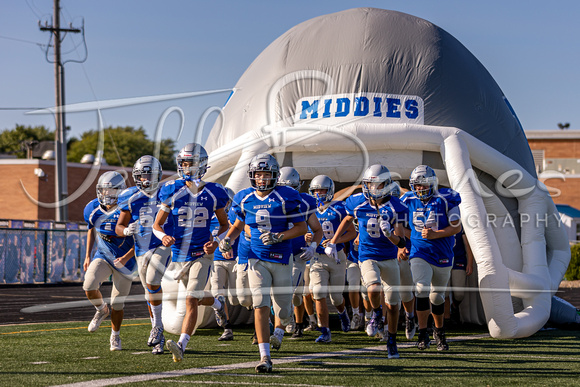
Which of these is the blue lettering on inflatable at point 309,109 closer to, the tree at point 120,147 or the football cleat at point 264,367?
the football cleat at point 264,367

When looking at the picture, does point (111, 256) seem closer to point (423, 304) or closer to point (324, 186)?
point (324, 186)

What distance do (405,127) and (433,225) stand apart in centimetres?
309

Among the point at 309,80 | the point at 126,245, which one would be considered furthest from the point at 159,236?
the point at 309,80

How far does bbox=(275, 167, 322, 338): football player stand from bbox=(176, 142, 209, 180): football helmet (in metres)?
1.08

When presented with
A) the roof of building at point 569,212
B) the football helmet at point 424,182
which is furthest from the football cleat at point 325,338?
the roof of building at point 569,212

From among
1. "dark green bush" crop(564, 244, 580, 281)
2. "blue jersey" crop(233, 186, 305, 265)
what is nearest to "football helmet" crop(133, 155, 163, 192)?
"blue jersey" crop(233, 186, 305, 265)

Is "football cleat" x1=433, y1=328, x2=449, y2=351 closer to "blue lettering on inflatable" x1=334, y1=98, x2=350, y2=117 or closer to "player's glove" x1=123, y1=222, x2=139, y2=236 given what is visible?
"player's glove" x1=123, y1=222, x2=139, y2=236

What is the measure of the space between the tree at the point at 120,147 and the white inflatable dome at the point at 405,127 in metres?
43.2

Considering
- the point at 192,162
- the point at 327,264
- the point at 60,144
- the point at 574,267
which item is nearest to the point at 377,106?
the point at 327,264

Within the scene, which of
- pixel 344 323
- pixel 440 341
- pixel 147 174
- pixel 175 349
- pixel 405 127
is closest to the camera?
pixel 175 349

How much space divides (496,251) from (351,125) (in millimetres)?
2837

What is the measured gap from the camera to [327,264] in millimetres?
9438

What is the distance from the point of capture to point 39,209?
31375 mm

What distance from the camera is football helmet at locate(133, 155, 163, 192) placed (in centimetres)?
791
